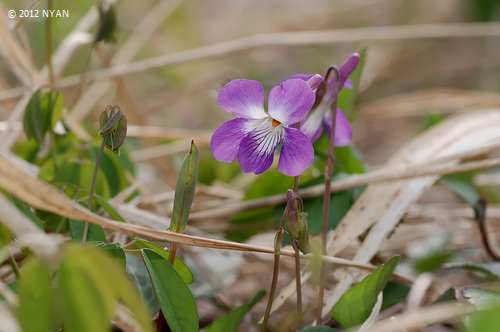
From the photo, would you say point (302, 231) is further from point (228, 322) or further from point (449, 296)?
point (449, 296)

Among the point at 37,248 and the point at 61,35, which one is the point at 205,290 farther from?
the point at 61,35

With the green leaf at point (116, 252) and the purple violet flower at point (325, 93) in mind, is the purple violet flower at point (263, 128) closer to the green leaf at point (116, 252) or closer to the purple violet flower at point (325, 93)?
the purple violet flower at point (325, 93)

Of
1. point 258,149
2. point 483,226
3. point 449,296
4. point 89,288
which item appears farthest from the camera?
point 483,226

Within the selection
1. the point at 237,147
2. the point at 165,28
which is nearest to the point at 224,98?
the point at 237,147

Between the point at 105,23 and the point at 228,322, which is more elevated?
the point at 105,23

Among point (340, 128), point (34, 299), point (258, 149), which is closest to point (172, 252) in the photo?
point (258, 149)

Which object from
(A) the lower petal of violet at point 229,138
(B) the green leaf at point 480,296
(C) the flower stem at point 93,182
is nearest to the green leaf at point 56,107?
(C) the flower stem at point 93,182

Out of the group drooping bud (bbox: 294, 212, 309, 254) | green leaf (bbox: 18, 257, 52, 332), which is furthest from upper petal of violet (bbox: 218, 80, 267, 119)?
green leaf (bbox: 18, 257, 52, 332)
